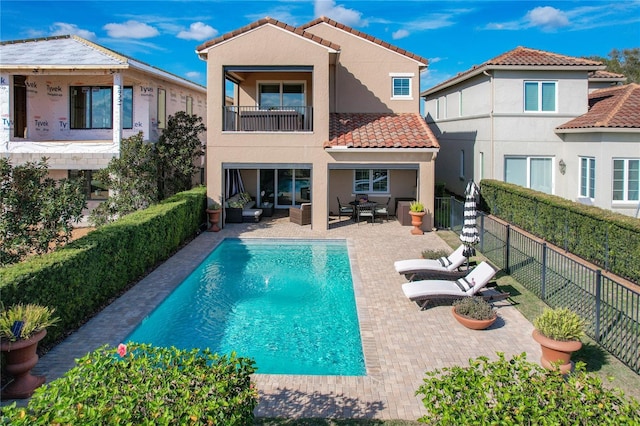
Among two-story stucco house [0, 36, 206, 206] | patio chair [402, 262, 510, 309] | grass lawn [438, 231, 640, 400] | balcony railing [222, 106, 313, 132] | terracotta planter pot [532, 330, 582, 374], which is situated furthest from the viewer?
balcony railing [222, 106, 313, 132]

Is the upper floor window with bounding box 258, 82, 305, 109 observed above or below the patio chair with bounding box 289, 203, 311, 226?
above

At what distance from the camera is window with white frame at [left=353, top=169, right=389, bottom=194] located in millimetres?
26844

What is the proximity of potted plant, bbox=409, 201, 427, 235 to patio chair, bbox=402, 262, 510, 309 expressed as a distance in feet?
29.1

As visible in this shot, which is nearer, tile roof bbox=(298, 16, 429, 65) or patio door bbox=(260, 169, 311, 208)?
tile roof bbox=(298, 16, 429, 65)

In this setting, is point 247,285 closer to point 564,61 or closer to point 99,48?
point 99,48

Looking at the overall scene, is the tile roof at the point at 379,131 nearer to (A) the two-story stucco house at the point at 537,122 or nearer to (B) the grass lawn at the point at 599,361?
(A) the two-story stucco house at the point at 537,122

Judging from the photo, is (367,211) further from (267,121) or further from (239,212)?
(267,121)

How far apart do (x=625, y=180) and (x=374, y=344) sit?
16.7m

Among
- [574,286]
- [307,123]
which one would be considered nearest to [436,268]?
[574,286]

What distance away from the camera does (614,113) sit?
884 inches

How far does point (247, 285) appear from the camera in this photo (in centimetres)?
1560

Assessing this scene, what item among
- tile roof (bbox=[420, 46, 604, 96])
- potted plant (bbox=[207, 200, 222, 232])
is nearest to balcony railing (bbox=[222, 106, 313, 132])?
potted plant (bbox=[207, 200, 222, 232])

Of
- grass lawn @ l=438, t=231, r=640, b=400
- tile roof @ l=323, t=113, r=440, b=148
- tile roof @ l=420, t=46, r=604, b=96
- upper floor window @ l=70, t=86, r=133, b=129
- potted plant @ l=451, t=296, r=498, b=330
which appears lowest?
grass lawn @ l=438, t=231, r=640, b=400

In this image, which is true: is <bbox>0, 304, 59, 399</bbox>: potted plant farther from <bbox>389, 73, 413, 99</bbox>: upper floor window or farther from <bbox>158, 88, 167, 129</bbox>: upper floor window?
<bbox>389, 73, 413, 99</bbox>: upper floor window
